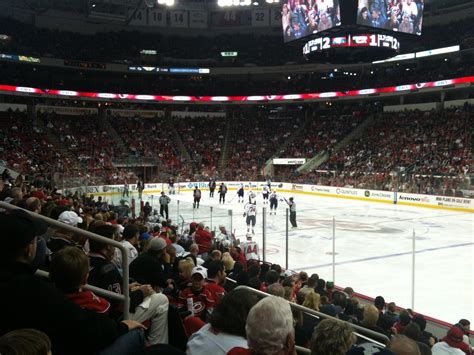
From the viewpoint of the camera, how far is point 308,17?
2352 cm

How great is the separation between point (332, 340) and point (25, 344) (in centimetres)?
159

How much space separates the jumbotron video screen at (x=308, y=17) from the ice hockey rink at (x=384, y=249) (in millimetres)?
9346

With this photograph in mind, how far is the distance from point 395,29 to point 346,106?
2778 cm

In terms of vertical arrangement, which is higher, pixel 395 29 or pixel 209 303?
pixel 395 29

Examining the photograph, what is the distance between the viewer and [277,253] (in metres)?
15.6

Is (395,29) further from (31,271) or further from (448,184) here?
(31,271)

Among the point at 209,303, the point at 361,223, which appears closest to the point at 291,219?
the point at 361,223

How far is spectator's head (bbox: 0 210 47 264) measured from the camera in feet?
7.93

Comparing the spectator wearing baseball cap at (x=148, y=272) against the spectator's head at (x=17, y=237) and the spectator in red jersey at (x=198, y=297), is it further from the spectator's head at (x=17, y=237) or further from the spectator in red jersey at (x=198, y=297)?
the spectator's head at (x=17, y=237)

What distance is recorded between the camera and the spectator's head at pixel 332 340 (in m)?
2.57

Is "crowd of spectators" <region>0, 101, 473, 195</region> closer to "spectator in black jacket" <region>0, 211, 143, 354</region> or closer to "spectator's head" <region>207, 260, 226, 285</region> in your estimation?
"spectator's head" <region>207, 260, 226, 285</region>

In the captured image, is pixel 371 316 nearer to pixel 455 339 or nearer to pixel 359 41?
pixel 455 339

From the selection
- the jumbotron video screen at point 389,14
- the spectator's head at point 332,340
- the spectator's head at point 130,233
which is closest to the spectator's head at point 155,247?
the spectator's head at point 130,233

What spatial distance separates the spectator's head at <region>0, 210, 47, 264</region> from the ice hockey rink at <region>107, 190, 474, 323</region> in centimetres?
909
